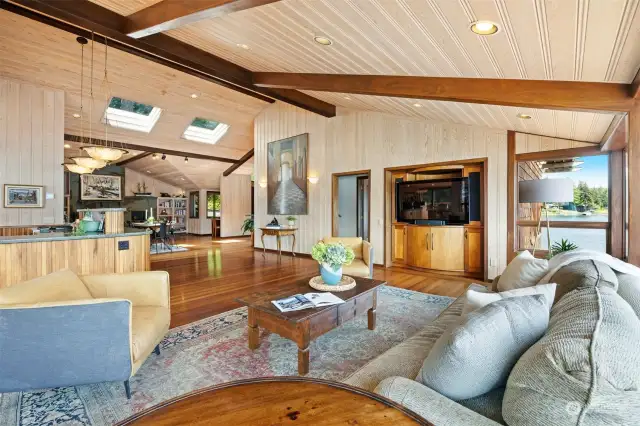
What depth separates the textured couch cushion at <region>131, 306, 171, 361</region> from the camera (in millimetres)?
1898

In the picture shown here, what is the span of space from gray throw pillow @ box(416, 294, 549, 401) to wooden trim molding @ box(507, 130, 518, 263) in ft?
13.7

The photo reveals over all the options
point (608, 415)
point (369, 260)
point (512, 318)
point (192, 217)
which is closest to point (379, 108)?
point (369, 260)

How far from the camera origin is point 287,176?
803 centimetres

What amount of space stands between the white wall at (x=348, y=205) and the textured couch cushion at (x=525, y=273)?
19.1ft

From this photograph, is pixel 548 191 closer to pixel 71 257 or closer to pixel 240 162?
pixel 71 257

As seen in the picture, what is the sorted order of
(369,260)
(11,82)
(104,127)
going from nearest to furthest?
(369,260) < (11,82) < (104,127)

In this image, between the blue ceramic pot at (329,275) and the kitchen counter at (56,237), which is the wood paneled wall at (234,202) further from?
the blue ceramic pot at (329,275)

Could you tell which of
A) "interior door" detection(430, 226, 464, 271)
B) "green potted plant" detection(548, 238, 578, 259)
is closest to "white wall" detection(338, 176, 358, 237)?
"interior door" detection(430, 226, 464, 271)

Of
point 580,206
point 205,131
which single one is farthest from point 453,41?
point 205,131

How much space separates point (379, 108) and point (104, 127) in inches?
298

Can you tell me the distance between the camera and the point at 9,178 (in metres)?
5.97

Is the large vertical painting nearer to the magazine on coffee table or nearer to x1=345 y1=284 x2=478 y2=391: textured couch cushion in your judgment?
the magazine on coffee table

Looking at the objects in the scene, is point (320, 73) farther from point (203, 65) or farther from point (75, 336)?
point (75, 336)

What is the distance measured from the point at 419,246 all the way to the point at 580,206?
244 centimetres
